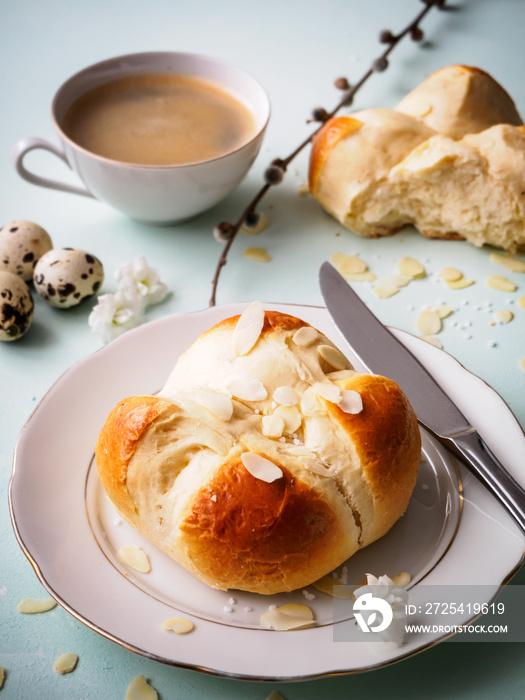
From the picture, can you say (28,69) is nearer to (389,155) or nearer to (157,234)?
(157,234)

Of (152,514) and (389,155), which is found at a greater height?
(389,155)

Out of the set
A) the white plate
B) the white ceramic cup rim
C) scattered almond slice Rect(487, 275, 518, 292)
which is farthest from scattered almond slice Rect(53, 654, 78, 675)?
scattered almond slice Rect(487, 275, 518, 292)

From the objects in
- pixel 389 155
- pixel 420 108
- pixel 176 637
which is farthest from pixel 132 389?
→ pixel 420 108

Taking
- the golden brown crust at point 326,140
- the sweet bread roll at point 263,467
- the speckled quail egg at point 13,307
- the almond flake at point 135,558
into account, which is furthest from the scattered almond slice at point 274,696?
the golden brown crust at point 326,140

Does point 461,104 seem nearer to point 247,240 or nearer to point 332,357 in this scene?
point 247,240

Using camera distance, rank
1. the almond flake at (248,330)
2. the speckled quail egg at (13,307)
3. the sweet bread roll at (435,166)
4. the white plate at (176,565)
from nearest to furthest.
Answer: the white plate at (176,565) < the almond flake at (248,330) < the speckled quail egg at (13,307) < the sweet bread roll at (435,166)

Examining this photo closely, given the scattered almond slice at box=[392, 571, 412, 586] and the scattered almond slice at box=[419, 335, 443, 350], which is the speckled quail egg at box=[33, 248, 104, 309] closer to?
the scattered almond slice at box=[419, 335, 443, 350]

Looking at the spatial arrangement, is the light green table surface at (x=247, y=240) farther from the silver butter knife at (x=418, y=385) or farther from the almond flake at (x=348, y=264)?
the silver butter knife at (x=418, y=385)
